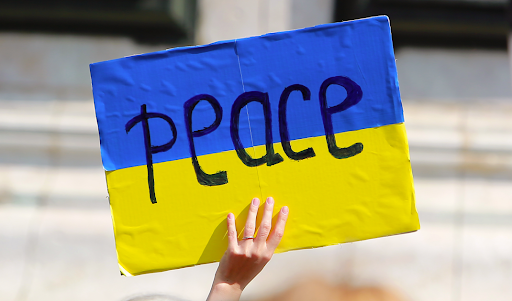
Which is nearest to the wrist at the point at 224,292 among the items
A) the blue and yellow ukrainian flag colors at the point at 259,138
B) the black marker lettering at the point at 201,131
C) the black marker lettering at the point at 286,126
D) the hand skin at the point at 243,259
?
the hand skin at the point at 243,259

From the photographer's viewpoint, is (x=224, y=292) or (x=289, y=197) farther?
(x=289, y=197)

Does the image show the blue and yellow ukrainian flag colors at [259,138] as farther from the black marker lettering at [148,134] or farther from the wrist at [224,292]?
the wrist at [224,292]

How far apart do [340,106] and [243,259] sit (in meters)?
0.49

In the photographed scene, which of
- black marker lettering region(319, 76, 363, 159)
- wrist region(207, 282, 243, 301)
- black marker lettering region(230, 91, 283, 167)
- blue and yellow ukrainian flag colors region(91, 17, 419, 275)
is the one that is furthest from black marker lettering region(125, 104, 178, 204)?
black marker lettering region(319, 76, 363, 159)

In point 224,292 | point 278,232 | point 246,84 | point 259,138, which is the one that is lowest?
point 224,292

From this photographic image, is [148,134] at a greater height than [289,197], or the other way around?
[148,134]

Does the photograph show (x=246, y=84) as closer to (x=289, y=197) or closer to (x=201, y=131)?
(x=201, y=131)

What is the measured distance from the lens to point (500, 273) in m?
2.05

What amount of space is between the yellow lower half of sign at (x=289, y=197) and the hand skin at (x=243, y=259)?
0.07 metres

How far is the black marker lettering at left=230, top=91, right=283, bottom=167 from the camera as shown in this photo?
A: 98 cm

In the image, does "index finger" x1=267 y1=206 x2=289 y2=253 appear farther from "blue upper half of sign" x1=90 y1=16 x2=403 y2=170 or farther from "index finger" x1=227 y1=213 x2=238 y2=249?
"blue upper half of sign" x1=90 y1=16 x2=403 y2=170

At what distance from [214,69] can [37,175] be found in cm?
183

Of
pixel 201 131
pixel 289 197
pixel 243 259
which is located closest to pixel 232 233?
pixel 243 259

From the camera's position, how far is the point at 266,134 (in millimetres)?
978
